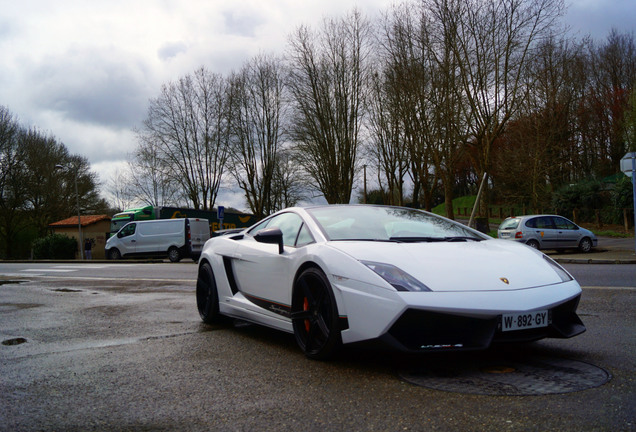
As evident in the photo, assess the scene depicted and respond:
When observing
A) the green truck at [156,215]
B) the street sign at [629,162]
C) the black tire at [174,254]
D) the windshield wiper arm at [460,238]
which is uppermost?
the street sign at [629,162]

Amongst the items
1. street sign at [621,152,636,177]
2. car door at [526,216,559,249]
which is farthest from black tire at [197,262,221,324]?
car door at [526,216,559,249]

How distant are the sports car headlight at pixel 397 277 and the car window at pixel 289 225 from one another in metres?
1.17

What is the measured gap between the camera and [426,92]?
26812 mm

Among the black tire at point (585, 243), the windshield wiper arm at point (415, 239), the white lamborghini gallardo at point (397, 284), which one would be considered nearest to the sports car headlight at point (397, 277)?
the white lamborghini gallardo at point (397, 284)

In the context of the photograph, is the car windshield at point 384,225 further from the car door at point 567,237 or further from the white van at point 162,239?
the white van at point 162,239

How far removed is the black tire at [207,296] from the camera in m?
5.92

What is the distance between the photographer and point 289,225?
5082 millimetres

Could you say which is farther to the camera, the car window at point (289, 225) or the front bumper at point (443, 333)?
the car window at point (289, 225)

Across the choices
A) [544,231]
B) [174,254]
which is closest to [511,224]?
[544,231]

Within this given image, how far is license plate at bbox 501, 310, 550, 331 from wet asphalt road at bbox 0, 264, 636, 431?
504mm

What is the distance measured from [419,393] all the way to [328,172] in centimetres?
3227

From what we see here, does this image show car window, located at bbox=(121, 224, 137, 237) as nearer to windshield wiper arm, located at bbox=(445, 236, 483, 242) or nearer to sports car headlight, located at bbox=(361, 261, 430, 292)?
windshield wiper arm, located at bbox=(445, 236, 483, 242)

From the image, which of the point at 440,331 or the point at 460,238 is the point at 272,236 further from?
the point at 440,331

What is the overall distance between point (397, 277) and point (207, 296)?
3.08m
